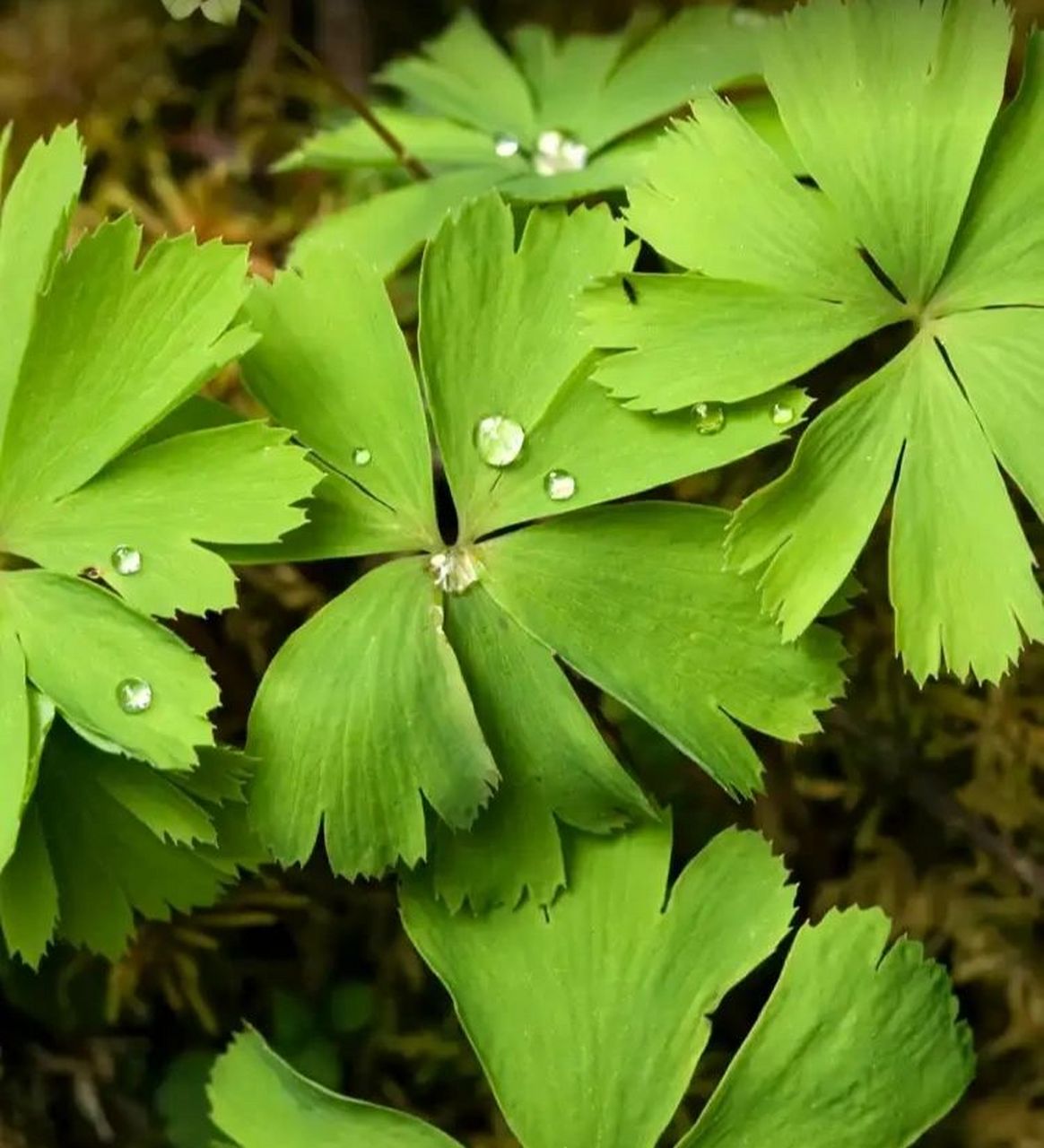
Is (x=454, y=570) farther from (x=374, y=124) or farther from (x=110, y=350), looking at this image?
(x=374, y=124)

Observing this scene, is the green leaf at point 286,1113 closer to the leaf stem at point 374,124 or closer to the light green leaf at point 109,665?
the light green leaf at point 109,665

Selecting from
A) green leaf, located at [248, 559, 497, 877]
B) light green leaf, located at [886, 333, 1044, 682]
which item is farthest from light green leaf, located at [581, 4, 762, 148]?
green leaf, located at [248, 559, 497, 877]

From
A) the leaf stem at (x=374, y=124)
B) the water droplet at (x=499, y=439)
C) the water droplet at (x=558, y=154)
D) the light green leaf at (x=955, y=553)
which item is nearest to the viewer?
the light green leaf at (x=955, y=553)

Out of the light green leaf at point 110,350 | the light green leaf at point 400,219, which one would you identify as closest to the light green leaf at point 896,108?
the light green leaf at point 400,219

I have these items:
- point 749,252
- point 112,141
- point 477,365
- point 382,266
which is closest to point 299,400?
point 477,365

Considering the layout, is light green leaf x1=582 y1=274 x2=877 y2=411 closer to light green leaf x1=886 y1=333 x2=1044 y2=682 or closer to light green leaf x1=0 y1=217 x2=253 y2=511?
light green leaf x1=886 y1=333 x2=1044 y2=682

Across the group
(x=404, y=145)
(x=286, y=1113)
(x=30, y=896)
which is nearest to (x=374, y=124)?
(x=404, y=145)
